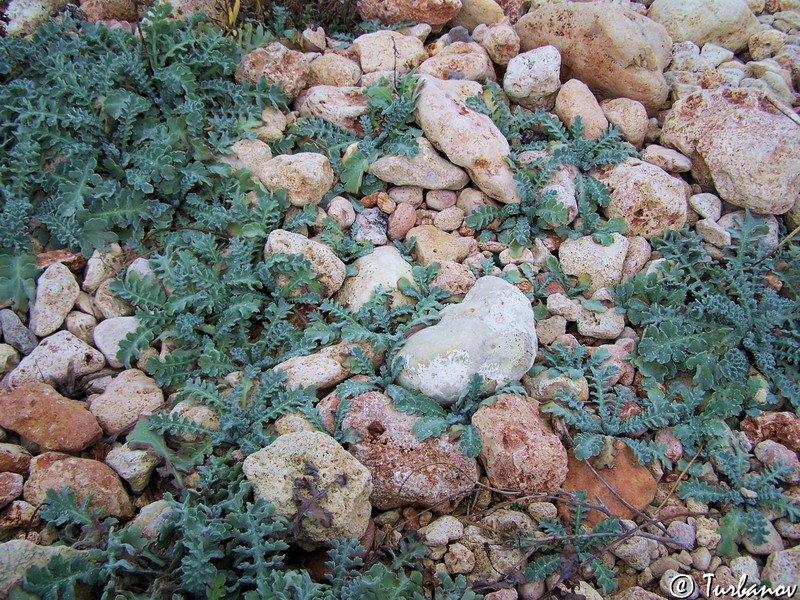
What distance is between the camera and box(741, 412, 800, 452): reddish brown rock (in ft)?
10.5

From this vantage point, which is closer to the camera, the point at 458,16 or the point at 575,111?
the point at 575,111

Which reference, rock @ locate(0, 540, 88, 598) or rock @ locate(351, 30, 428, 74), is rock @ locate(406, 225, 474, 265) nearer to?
rock @ locate(351, 30, 428, 74)

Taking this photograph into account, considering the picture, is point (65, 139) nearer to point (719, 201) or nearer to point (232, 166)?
point (232, 166)

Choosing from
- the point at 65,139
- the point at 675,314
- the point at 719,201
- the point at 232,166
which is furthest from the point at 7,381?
the point at 719,201

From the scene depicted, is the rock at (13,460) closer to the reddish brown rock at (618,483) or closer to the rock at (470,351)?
the rock at (470,351)

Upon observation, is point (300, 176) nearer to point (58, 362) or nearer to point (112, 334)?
point (112, 334)

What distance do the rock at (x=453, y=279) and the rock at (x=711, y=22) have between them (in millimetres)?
3100

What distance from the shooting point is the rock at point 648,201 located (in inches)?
156

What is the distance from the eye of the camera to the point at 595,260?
12.7ft

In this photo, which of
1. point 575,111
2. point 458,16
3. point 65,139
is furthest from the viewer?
point 458,16

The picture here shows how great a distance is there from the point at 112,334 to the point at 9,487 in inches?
38.6

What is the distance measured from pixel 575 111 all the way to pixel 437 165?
3.84 ft

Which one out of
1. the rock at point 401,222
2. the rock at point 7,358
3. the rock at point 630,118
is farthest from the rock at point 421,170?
the rock at point 7,358

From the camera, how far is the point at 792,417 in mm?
3232
